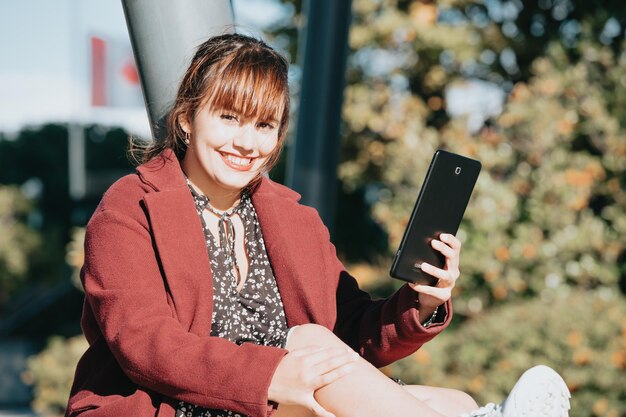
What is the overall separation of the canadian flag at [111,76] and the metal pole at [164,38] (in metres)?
10.3

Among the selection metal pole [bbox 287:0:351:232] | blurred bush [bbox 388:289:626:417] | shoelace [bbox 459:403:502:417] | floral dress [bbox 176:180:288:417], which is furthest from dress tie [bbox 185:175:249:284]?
blurred bush [bbox 388:289:626:417]

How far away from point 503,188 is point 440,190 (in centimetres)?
334

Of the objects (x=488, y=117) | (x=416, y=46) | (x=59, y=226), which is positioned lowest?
(x=59, y=226)

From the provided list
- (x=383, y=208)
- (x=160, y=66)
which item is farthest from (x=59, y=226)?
(x=160, y=66)

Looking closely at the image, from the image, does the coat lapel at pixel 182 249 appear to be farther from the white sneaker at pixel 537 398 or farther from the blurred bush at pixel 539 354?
the blurred bush at pixel 539 354

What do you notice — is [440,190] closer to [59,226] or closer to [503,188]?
[503,188]

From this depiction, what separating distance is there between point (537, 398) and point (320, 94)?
1.71 meters

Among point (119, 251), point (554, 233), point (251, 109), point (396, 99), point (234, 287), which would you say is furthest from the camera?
point (396, 99)

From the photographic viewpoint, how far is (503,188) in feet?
17.0

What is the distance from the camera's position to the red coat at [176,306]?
168cm

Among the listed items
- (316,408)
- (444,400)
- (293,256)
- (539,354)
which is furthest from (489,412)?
(539,354)

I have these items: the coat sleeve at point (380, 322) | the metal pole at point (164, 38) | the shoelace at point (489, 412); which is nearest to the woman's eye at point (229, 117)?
the metal pole at point (164, 38)

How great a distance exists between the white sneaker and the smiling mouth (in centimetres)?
79

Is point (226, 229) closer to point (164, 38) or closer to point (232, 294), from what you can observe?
point (232, 294)
